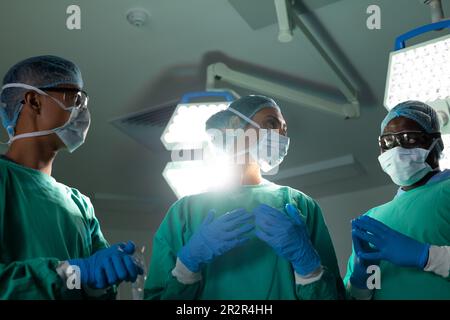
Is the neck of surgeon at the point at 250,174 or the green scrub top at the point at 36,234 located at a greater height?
the neck of surgeon at the point at 250,174

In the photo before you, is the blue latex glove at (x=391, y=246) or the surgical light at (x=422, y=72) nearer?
the blue latex glove at (x=391, y=246)

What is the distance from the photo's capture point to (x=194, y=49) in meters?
2.80

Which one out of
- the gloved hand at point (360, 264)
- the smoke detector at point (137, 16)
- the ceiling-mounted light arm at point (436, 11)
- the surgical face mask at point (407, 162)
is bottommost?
the gloved hand at point (360, 264)

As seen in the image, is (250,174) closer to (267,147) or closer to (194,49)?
(267,147)

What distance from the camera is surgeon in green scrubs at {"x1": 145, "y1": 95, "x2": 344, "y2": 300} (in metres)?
1.48

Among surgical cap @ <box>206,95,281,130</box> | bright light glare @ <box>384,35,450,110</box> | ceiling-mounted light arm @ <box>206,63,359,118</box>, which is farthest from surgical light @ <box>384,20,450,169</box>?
ceiling-mounted light arm @ <box>206,63,359,118</box>

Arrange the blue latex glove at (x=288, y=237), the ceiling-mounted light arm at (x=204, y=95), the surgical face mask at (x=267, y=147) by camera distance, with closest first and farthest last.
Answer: the blue latex glove at (x=288, y=237) → the surgical face mask at (x=267, y=147) → the ceiling-mounted light arm at (x=204, y=95)

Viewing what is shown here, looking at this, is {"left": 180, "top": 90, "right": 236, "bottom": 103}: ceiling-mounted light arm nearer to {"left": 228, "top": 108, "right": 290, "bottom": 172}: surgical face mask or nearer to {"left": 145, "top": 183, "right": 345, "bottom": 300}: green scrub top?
{"left": 228, "top": 108, "right": 290, "bottom": 172}: surgical face mask

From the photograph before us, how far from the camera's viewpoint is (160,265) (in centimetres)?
163

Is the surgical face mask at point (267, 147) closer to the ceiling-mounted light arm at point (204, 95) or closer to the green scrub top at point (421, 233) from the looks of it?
the green scrub top at point (421, 233)

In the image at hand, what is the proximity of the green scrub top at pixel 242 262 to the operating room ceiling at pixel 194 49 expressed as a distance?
1.13 m

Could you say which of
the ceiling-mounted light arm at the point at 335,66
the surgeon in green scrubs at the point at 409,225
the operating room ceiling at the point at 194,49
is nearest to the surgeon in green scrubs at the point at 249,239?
the surgeon in green scrubs at the point at 409,225

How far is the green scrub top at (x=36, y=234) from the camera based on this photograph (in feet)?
4.33
